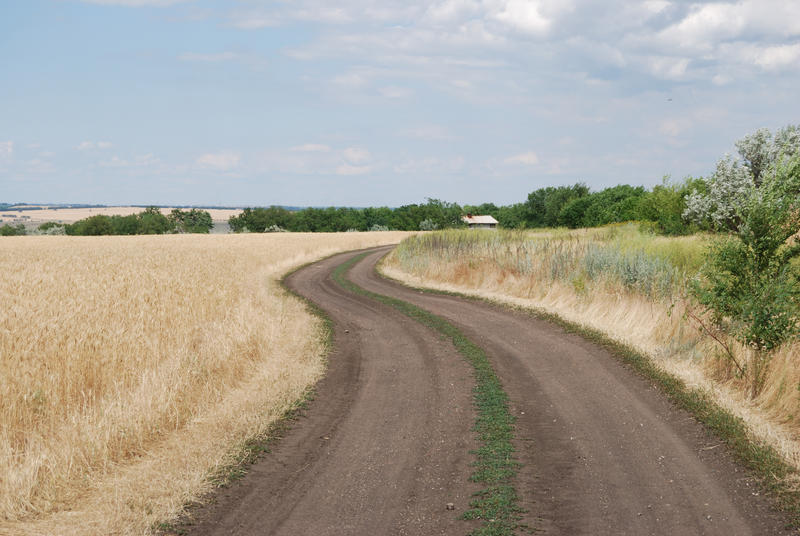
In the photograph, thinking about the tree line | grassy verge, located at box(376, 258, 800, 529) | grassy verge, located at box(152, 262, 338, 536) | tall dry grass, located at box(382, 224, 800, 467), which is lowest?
grassy verge, located at box(152, 262, 338, 536)

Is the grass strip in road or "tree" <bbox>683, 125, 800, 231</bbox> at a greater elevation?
"tree" <bbox>683, 125, 800, 231</bbox>

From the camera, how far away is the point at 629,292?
694 inches

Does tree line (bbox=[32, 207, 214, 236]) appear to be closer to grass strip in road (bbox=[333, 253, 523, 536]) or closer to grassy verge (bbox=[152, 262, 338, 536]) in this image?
grassy verge (bbox=[152, 262, 338, 536])

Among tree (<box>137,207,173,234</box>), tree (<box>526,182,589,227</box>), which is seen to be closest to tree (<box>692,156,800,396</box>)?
tree (<box>526,182,589,227</box>)

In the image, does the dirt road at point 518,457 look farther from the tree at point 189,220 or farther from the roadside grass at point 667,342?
the tree at point 189,220

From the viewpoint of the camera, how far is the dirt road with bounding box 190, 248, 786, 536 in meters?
5.85

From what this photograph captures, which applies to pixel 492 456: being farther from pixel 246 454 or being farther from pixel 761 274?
pixel 761 274

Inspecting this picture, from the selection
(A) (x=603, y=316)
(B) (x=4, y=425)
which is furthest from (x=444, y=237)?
(B) (x=4, y=425)

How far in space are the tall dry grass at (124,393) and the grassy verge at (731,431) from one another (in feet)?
22.0

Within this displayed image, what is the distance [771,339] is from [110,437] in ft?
36.8

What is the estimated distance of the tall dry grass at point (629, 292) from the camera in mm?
9344

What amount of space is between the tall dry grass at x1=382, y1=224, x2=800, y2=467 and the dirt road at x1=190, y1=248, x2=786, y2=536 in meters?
1.30

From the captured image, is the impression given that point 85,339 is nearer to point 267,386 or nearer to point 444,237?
point 267,386

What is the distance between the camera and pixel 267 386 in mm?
10750
